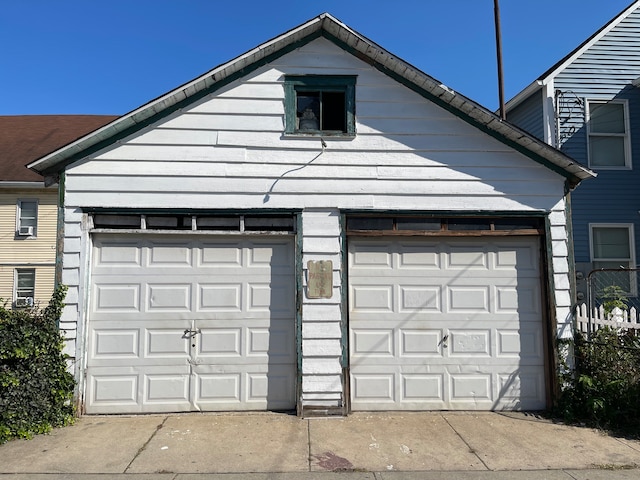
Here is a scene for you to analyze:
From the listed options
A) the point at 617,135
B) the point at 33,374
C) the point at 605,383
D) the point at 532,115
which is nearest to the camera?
the point at 33,374

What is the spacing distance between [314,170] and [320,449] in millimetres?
3637

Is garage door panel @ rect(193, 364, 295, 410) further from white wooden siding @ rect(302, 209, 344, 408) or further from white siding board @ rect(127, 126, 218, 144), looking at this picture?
white siding board @ rect(127, 126, 218, 144)

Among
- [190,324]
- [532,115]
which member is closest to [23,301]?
[190,324]

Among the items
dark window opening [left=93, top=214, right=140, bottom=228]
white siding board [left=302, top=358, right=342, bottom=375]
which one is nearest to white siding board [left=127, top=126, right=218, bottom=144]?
dark window opening [left=93, top=214, right=140, bottom=228]

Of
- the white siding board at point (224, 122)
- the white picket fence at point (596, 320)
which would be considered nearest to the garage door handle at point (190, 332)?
the white siding board at point (224, 122)

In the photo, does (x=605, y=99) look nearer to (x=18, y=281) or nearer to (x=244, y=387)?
(x=244, y=387)

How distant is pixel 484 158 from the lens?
6.82m

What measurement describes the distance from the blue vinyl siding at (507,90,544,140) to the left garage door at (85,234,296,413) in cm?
895

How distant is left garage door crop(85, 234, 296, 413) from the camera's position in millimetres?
6426

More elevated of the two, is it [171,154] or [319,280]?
[171,154]

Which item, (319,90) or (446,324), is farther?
(319,90)

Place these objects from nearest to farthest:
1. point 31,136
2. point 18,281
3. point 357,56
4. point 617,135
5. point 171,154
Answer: point 171,154 → point 357,56 → point 617,135 → point 18,281 → point 31,136

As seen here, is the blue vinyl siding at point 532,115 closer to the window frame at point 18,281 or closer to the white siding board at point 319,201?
the white siding board at point 319,201

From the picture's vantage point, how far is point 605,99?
12.1 metres
